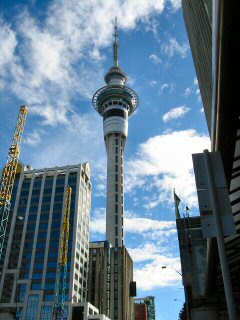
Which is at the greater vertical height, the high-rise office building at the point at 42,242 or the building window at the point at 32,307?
the high-rise office building at the point at 42,242

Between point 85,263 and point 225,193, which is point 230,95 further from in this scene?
point 85,263

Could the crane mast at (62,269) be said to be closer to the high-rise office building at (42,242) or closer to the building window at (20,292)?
the high-rise office building at (42,242)

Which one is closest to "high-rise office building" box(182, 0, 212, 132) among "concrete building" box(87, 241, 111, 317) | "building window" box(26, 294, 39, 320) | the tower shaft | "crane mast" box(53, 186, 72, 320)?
"crane mast" box(53, 186, 72, 320)

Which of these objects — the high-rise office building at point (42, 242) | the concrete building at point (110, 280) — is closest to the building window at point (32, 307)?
the high-rise office building at point (42, 242)

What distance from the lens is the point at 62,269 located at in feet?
396

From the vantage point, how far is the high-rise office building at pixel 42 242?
116625 mm

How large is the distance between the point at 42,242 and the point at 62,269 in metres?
14.7

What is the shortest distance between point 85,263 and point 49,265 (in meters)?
17.0

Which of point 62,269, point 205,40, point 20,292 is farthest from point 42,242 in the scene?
point 205,40

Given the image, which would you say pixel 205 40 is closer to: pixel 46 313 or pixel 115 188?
pixel 46 313

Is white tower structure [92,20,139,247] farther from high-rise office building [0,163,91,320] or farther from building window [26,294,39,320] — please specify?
building window [26,294,39,320]

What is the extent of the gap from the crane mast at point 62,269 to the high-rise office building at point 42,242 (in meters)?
2.07

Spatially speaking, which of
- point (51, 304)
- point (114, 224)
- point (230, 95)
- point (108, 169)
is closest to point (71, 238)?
point (51, 304)

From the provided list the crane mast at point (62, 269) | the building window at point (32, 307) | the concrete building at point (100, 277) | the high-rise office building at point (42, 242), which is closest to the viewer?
the crane mast at point (62, 269)
